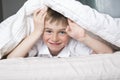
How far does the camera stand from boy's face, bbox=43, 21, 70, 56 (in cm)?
82

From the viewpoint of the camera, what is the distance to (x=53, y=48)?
86 centimetres

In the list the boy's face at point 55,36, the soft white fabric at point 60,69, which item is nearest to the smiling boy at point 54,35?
the boy's face at point 55,36

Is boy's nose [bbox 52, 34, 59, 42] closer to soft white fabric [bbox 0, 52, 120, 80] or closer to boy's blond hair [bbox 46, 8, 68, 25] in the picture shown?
boy's blond hair [bbox 46, 8, 68, 25]

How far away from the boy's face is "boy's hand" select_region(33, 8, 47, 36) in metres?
0.02

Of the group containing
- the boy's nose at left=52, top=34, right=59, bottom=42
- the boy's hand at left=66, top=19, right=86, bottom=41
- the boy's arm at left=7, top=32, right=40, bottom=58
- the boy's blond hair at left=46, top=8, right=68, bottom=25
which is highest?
the boy's blond hair at left=46, top=8, right=68, bottom=25

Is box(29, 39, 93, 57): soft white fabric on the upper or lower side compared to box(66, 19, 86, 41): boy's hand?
lower

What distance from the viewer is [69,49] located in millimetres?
917

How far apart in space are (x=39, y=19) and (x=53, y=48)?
4.7 inches

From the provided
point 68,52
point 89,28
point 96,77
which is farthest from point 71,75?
point 68,52

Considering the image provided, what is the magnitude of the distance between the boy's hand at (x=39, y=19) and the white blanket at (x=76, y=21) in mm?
34

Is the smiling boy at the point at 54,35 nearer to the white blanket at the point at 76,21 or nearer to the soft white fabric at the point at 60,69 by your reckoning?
the white blanket at the point at 76,21

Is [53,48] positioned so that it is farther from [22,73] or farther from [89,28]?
[22,73]

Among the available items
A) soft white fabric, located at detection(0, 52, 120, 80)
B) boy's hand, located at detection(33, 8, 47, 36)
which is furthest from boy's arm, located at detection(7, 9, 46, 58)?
soft white fabric, located at detection(0, 52, 120, 80)

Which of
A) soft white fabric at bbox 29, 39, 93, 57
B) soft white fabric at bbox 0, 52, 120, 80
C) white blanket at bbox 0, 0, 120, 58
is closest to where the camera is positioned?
soft white fabric at bbox 0, 52, 120, 80
